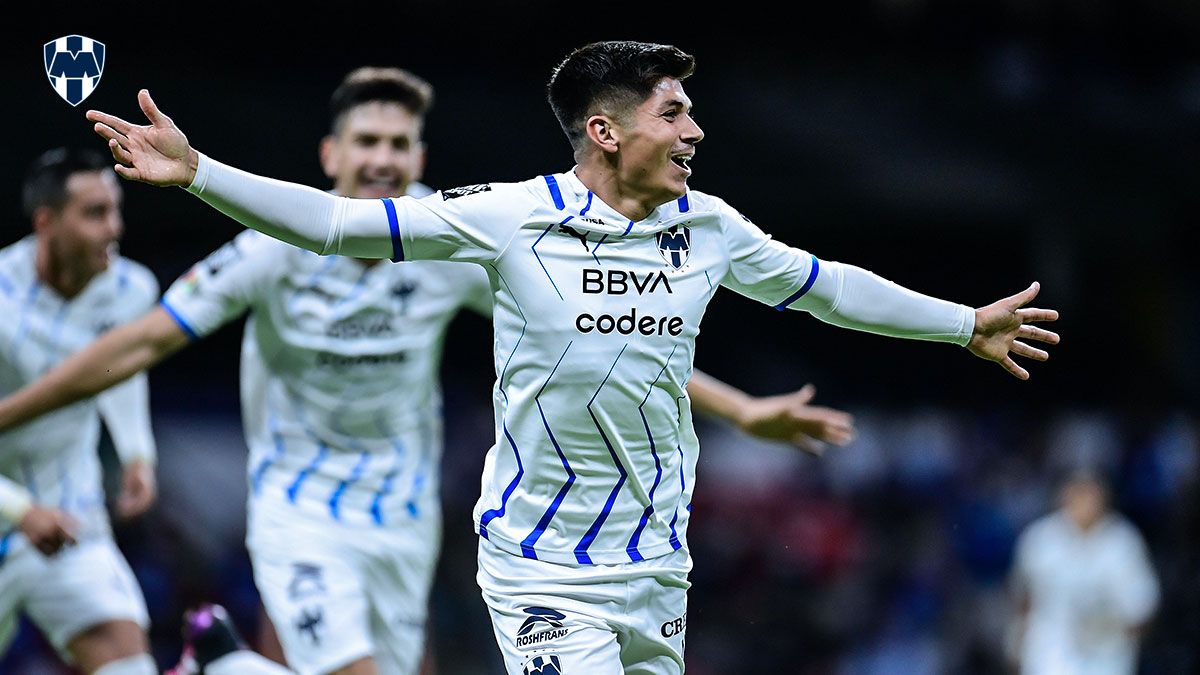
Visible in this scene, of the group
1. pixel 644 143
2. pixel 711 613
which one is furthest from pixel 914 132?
pixel 644 143

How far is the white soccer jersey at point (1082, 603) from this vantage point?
11859 mm

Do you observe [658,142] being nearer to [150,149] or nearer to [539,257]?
[539,257]

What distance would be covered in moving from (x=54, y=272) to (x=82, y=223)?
27 centimetres

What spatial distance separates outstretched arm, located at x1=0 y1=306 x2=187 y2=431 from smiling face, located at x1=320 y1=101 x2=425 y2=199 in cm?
84

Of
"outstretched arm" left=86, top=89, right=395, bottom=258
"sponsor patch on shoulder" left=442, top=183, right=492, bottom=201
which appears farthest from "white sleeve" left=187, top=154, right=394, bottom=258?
"sponsor patch on shoulder" left=442, top=183, right=492, bottom=201

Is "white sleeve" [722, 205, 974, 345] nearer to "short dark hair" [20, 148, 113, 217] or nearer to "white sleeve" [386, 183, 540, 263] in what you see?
"white sleeve" [386, 183, 540, 263]

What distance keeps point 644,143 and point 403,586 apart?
7.59 feet

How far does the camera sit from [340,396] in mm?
5906

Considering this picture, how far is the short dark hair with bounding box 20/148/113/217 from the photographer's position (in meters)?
6.45

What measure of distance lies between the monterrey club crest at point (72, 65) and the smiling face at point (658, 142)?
134 centimetres

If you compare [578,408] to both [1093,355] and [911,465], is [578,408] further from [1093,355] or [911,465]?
[1093,355]

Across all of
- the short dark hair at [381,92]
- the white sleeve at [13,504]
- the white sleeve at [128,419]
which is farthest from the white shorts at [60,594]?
the short dark hair at [381,92]

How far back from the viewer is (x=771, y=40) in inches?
642

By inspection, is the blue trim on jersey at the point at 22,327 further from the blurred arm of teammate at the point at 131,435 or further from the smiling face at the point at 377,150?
the smiling face at the point at 377,150
